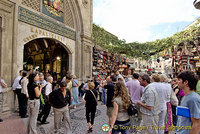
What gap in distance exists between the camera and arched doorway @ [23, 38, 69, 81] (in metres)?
11.0

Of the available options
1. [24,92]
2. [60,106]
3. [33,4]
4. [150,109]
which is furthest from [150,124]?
[33,4]

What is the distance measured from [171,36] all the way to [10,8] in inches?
544

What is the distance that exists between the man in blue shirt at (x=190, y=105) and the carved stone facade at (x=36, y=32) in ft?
20.2

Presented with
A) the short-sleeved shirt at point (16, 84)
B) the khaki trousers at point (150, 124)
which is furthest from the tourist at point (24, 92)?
the khaki trousers at point (150, 124)

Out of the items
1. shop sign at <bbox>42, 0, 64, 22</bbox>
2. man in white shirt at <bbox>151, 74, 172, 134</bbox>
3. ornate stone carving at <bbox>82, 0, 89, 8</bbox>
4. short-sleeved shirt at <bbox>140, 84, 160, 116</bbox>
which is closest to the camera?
short-sleeved shirt at <bbox>140, 84, 160, 116</bbox>

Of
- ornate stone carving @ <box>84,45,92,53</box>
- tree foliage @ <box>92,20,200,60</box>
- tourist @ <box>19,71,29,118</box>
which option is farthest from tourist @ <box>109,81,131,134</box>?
tree foliage @ <box>92,20,200,60</box>

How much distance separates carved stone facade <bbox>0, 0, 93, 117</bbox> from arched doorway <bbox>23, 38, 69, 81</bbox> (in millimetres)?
1670

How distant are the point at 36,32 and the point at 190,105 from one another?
24.3ft

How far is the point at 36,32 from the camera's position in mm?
6629

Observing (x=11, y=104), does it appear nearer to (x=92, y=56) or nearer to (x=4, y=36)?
(x=4, y=36)

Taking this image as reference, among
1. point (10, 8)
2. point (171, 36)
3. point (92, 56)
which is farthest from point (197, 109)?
point (171, 36)

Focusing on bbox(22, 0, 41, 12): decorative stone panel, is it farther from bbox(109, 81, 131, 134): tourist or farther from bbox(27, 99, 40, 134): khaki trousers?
bbox(109, 81, 131, 134): tourist

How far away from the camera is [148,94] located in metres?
2.46

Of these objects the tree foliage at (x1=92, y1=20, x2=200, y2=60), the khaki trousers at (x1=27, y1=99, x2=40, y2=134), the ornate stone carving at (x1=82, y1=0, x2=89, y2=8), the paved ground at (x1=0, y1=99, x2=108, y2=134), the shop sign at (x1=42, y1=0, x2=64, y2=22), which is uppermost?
the ornate stone carving at (x1=82, y1=0, x2=89, y2=8)
